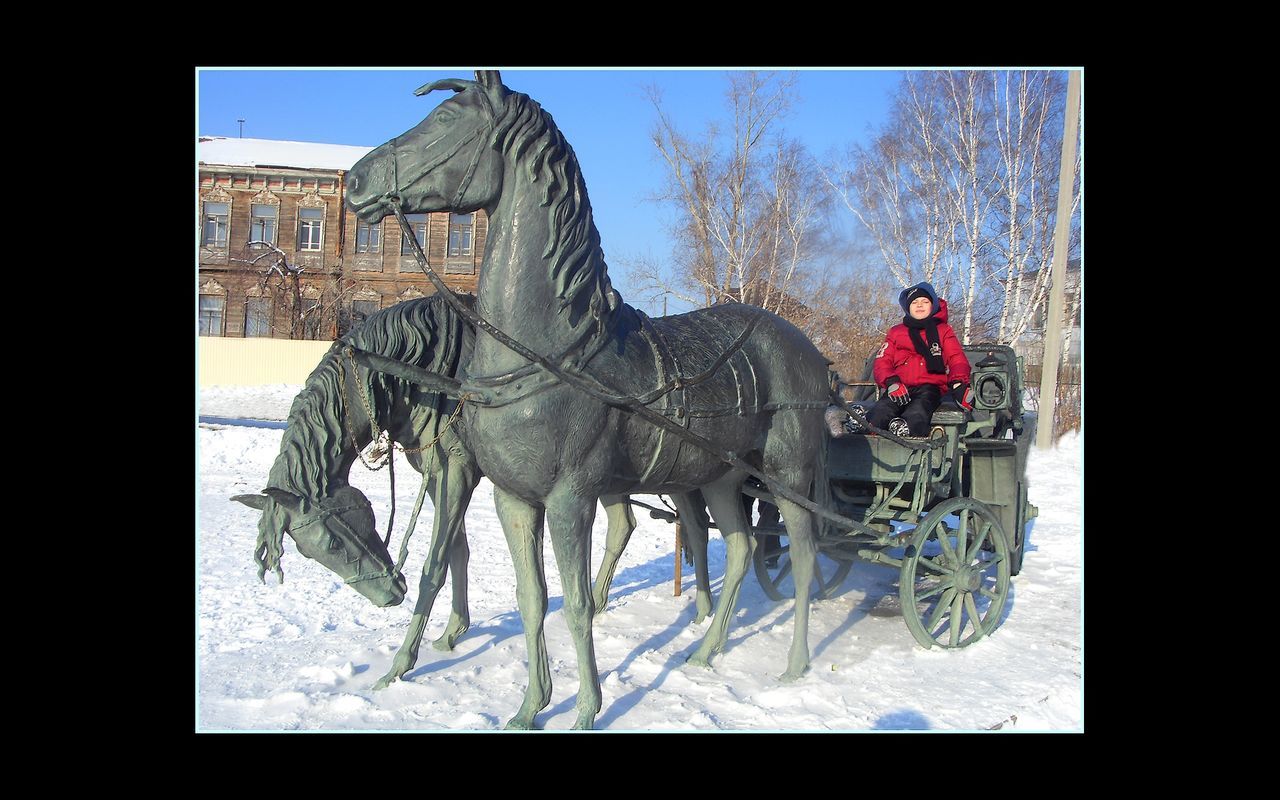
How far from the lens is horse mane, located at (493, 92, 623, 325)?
134 inches

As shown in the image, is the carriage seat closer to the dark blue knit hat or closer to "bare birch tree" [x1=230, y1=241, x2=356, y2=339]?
the dark blue knit hat

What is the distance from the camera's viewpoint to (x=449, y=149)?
3.36 metres

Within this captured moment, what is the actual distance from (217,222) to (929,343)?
76.9 ft

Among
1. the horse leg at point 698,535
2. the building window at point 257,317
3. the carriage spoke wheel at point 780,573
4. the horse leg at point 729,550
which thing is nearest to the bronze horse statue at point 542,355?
the horse leg at point 729,550

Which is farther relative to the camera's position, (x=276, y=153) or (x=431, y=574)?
(x=276, y=153)

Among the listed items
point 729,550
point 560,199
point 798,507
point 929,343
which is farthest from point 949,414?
point 560,199

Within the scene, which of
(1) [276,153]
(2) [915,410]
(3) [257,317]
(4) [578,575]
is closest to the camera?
(4) [578,575]

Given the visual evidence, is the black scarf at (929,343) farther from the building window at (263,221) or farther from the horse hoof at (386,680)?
the building window at (263,221)

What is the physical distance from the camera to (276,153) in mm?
26031

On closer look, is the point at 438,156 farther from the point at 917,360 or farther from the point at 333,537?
the point at 917,360

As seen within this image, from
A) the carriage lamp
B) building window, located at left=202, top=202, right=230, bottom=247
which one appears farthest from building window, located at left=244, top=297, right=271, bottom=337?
the carriage lamp

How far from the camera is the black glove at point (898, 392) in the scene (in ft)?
18.0

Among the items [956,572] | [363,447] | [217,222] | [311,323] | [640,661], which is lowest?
[640,661]

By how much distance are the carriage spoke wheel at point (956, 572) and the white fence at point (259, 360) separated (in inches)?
672
